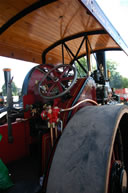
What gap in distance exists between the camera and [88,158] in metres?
0.86

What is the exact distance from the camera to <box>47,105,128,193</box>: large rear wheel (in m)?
0.79

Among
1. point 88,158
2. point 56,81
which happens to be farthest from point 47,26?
point 88,158

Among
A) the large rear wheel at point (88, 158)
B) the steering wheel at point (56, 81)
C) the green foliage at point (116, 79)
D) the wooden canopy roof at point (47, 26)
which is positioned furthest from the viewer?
the green foliage at point (116, 79)

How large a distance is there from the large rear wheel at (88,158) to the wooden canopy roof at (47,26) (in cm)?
82

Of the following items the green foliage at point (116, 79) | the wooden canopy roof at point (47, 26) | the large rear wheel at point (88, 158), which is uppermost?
the green foliage at point (116, 79)

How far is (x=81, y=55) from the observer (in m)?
3.91

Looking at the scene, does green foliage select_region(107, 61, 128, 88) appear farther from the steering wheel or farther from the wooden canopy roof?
the steering wheel

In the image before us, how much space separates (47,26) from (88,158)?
2247 mm

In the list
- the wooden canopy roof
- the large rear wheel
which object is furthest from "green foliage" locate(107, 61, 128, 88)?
the large rear wheel

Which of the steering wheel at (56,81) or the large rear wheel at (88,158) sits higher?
the steering wheel at (56,81)

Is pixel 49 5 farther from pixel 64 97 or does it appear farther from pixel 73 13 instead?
pixel 64 97

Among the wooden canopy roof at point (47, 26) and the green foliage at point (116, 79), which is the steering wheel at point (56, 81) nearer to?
A: the wooden canopy roof at point (47, 26)

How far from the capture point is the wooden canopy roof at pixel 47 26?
183 cm

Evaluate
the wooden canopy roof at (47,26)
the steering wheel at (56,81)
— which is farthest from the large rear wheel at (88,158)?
the wooden canopy roof at (47,26)
